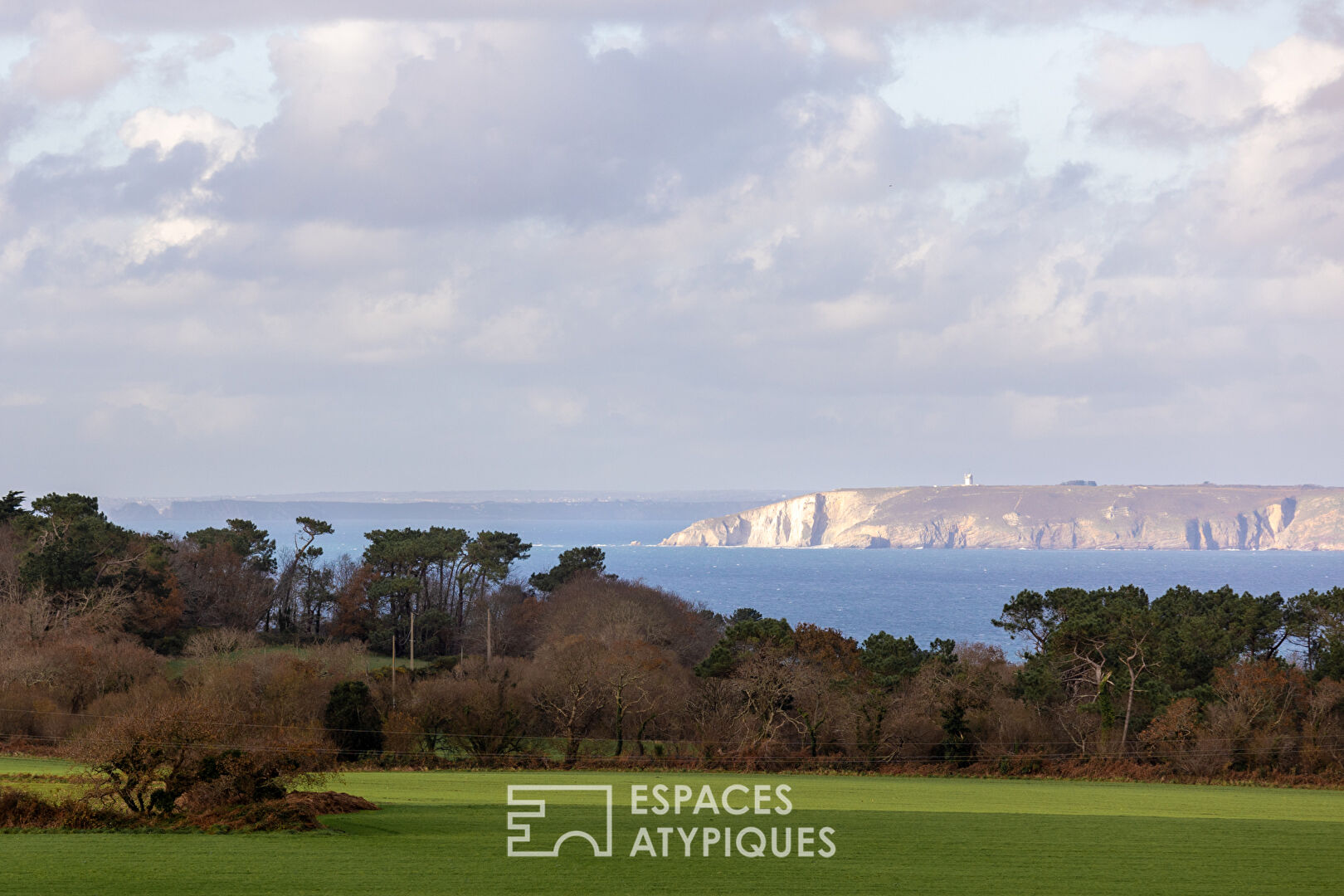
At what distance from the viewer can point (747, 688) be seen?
44.5m

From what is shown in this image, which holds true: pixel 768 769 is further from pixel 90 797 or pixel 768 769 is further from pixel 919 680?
pixel 90 797

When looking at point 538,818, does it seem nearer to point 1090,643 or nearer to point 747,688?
point 747,688

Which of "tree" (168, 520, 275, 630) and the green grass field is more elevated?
"tree" (168, 520, 275, 630)

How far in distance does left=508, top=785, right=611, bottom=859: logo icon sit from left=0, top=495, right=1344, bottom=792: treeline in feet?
19.1

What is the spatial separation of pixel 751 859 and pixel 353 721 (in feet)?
91.8

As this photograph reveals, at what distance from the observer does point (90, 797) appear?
74.1 ft

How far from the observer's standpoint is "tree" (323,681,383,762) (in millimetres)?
44812

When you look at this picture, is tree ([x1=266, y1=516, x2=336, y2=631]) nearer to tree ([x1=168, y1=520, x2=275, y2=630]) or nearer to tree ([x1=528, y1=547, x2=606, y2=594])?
tree ([x1=168, y1=520, x2=275, y2=630])

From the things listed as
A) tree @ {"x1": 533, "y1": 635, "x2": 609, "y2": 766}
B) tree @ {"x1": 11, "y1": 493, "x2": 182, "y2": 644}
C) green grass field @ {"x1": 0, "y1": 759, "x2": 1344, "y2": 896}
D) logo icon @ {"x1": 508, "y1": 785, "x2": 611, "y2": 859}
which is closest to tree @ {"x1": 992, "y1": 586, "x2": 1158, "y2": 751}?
green grass field @ {"x1": 0, "y1": 759, "x2": 1344, "y2": 896}

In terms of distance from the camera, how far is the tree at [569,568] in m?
86.7
